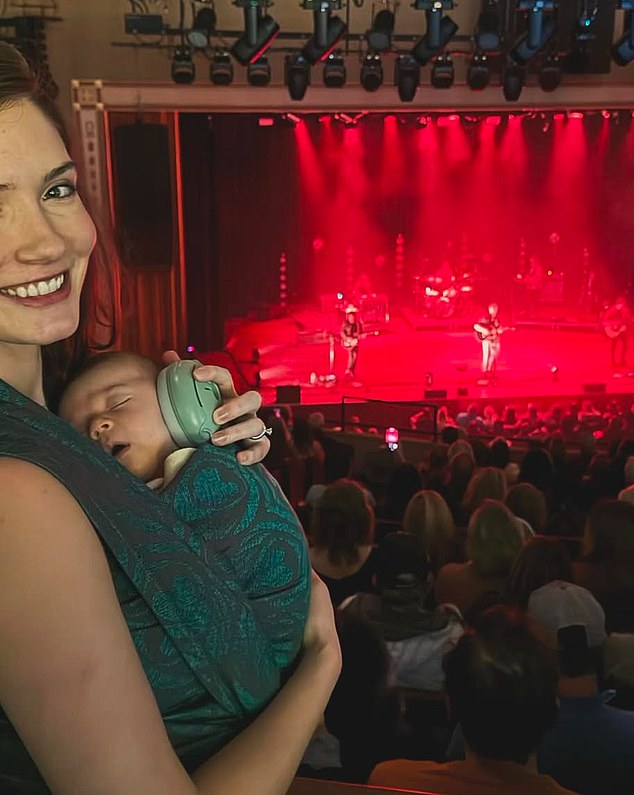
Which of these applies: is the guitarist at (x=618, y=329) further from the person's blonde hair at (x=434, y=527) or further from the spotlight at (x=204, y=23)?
the person's blonde hair at (x=434, y=527)

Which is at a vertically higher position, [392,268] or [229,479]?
[229,479]

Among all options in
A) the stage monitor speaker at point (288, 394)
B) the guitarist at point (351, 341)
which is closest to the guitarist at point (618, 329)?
the guitarist at point (351, 341)

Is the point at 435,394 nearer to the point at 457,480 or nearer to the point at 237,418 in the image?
the point at 457,480

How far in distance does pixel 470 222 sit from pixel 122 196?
13.6 ft

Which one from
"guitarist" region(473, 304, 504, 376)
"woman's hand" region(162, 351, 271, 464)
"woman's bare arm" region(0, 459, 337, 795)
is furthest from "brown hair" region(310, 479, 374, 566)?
"guitarist" region(473, 304, 504, 376)

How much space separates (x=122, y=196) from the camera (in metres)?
7.68

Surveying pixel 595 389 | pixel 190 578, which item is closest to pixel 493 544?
pixel 190 578

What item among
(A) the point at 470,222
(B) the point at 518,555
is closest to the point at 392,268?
(A) the point at 470,222

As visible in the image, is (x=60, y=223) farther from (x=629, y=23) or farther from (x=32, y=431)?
(x=629, y=23)

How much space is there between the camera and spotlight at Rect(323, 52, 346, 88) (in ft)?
24.0

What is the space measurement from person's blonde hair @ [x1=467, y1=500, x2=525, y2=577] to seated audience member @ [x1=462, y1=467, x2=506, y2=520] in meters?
0.92

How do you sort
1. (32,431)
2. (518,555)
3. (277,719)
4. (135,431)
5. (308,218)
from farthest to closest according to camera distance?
(308,218)
(518,555)
(135,431)
(277,719)
(32,431)

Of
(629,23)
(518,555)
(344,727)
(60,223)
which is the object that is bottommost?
(344,727)

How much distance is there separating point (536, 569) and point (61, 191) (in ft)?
7.94
